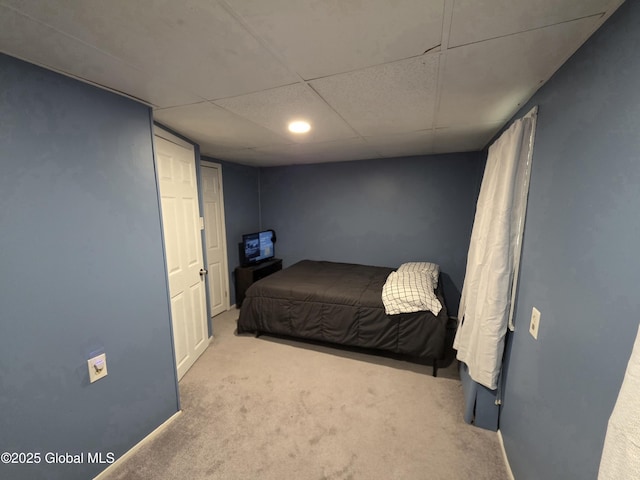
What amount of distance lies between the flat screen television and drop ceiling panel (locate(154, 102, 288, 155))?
1.57m

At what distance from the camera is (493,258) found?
59.9 inches

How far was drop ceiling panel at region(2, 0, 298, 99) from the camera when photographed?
77cm

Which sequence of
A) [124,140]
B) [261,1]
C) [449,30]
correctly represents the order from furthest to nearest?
[124,140], [449,30], [261,1]

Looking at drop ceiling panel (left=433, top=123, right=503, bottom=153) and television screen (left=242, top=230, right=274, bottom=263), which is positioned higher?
drop ceiling panel (left=433, top=123, right=503, bottom=153)

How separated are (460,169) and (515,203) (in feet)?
6.95

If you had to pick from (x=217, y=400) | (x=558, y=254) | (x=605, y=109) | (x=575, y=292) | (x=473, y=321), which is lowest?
(x=217, y=400)

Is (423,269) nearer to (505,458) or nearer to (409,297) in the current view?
(409,297)

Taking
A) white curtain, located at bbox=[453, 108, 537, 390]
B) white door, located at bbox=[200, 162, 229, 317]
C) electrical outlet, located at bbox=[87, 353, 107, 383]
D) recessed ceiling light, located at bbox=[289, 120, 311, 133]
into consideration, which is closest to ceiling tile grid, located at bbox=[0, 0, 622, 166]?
recessed ceiling light, located at bbox=[289, 120, 311, 133]

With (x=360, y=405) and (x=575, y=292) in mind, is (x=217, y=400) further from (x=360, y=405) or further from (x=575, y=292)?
(x=575, y=292)

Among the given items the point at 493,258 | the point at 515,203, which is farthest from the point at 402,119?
the point at 493,258

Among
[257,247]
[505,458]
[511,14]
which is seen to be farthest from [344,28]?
[257,247]

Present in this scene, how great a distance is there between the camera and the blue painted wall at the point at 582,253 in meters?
0.73

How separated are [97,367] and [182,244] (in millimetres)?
1133

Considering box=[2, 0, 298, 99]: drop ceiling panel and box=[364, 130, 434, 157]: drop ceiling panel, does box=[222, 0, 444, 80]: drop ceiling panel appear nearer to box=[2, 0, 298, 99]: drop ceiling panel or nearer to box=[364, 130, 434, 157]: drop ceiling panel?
box=[2, 0, 298, 99]: drop ceiling panel
